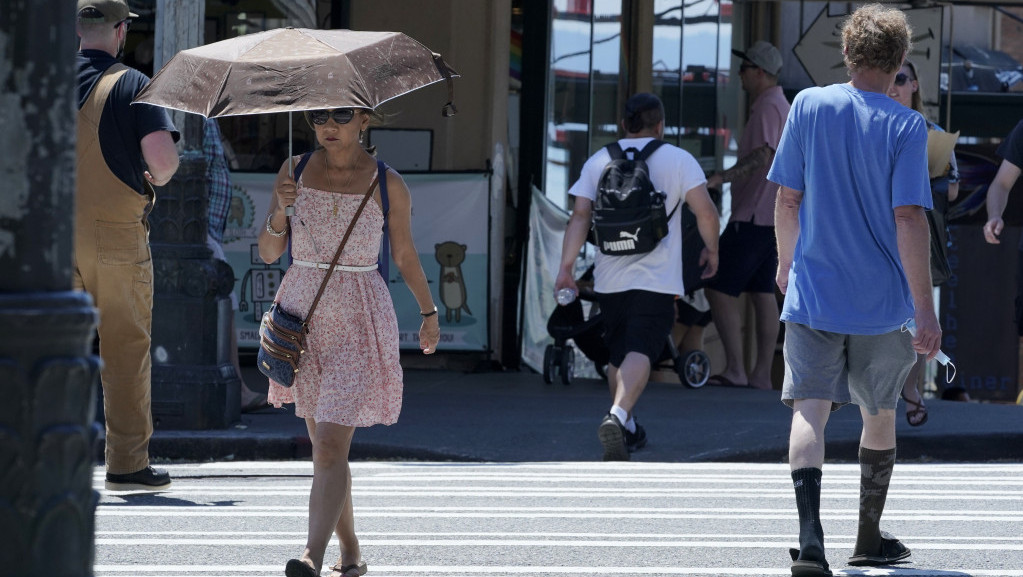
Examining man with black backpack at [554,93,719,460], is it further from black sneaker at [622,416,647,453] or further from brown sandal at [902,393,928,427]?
brown sandal at [902,393,928,427]

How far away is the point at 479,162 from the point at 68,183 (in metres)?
10.5

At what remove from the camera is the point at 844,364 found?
237 inches

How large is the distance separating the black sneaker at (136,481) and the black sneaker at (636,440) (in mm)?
2738

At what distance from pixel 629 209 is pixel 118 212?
2.95 meters

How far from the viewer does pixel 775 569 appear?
20.2 ft

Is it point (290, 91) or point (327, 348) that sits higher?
point (290, 91)

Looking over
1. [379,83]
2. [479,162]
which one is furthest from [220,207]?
[379,83]

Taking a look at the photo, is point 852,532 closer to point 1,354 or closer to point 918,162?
point 918,162

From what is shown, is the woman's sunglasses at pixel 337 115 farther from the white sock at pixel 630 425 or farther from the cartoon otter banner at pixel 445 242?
the cartoon otter banner at pixel 445 242

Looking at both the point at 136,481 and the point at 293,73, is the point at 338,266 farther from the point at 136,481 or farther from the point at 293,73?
the point at 136,481

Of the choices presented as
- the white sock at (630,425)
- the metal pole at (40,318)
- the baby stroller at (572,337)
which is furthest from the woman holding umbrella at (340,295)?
the baby stroller at (572,337)

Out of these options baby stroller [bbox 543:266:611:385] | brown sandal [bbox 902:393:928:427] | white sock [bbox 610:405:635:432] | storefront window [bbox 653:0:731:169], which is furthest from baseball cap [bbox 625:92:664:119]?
storefront window [bbox 653:0:731:169]

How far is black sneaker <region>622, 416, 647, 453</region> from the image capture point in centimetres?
→ 943

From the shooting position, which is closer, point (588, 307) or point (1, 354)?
point (1, 354)
